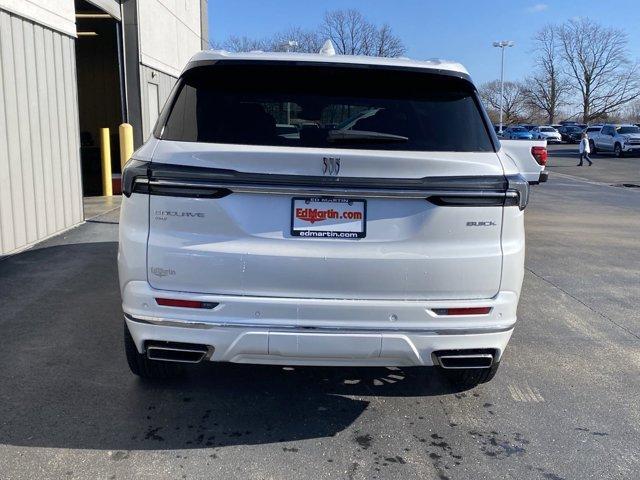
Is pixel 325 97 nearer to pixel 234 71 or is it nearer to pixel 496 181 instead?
pixel 234 71

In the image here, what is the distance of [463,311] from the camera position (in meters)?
3.14

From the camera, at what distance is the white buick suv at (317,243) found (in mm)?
3002

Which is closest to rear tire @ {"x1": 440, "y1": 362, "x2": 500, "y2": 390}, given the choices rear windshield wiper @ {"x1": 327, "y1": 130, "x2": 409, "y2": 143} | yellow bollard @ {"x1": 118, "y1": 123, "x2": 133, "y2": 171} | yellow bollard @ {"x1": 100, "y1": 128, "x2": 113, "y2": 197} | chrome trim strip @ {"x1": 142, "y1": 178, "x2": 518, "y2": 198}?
chrome trim strip @ {"x1": 142, "y1": 178, "x2": 518, "y2": 198}

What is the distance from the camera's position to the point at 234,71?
339 centimetres

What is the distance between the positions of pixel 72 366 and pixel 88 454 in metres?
1.25

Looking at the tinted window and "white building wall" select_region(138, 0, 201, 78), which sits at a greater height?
"white building wall" select_region(138, 0, 201, 78)

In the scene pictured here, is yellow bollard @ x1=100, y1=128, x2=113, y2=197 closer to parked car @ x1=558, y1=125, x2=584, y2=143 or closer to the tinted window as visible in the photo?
the tinted window

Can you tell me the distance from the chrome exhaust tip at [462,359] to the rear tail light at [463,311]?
0.23 meters

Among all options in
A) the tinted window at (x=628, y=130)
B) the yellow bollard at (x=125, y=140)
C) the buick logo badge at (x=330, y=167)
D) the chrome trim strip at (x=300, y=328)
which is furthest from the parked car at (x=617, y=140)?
the buick logo badge at (x=330, y=167)

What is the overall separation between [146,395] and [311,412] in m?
1.03

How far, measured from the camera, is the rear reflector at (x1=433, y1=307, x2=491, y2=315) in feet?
10.2

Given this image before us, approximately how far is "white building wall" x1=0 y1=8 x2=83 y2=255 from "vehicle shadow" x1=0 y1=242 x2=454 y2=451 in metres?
2.83

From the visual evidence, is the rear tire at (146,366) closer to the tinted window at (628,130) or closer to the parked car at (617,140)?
the parked car at (617,140)

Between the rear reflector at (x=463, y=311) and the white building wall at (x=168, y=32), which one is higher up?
the white building wall at (x=168, y=32)
